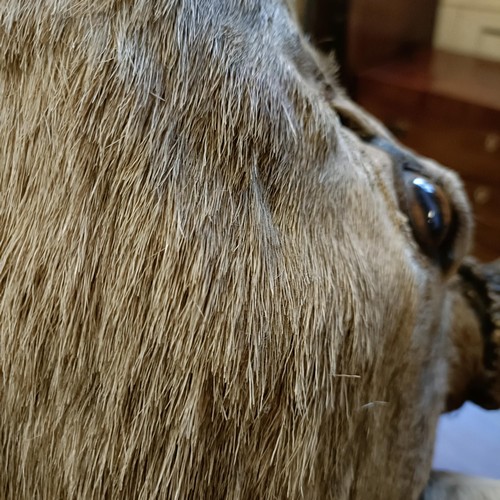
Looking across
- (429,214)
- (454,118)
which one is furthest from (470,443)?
(454,118)

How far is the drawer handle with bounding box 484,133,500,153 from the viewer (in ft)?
4.06

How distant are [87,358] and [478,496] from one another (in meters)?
0.46

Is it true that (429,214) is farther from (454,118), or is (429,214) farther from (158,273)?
(454,118)

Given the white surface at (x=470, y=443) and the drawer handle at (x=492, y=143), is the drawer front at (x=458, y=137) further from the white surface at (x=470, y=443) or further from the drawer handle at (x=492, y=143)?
the white surface at (x=470, y=443)

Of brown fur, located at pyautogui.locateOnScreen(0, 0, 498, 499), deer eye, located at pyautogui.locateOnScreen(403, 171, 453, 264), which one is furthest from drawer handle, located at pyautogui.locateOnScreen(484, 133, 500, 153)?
brown fur, located at pyautogui.locateOnScreen(0, 0, 498, 499)

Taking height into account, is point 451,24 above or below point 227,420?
above

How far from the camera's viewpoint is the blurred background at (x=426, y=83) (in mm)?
1255

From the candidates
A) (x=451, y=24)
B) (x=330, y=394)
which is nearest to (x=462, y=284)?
(x=330, y=394)

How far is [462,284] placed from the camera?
64cm

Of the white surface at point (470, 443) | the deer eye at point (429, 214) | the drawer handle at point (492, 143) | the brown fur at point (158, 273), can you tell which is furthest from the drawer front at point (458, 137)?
the brown fur at point (158, 273)

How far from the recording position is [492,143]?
4.08 ft

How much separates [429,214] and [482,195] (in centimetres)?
89

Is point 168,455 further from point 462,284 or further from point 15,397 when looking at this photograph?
point 462,284

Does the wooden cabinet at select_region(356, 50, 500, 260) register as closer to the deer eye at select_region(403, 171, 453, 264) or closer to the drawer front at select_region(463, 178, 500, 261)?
the drawer front at select_region(463, 178, 500, 261)
